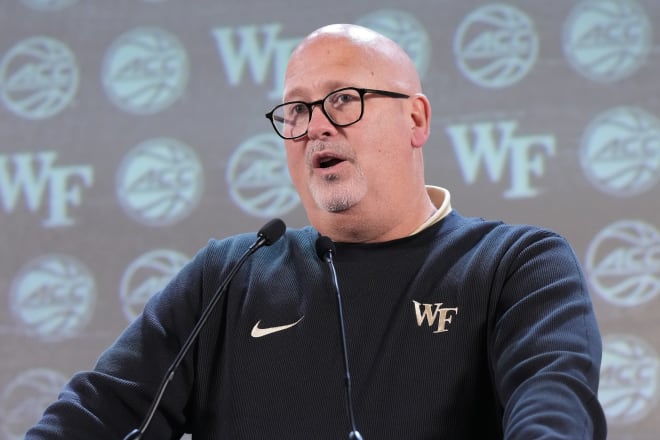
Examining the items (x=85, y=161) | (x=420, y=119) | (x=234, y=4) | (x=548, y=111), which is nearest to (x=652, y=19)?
(x=548, y=111)

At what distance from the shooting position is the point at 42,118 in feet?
9.91

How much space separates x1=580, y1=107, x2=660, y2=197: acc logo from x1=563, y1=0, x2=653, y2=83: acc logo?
0.42ft

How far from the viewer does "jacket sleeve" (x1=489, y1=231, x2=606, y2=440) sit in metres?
1.27

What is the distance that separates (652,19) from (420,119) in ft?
3.46

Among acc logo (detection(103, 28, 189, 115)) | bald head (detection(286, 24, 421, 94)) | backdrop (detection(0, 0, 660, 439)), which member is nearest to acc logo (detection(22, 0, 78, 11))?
backdrop (detection(0, 0, 660, 439))

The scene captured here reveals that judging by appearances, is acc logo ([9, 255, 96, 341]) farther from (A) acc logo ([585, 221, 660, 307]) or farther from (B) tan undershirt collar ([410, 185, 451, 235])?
(A) acc logo ([585, 221, 660, 307])

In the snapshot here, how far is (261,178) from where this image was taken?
285 cm

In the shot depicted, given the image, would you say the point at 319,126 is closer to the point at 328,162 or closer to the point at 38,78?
the point at 328,162

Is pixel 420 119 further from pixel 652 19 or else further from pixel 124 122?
pixel 124 122

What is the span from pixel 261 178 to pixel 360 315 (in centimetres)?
121

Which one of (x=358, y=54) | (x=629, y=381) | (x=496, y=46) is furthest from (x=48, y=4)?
(x=629, y=381)

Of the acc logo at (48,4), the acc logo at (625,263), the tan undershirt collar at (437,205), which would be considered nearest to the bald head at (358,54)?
the tan undershirt collar at (437,205)

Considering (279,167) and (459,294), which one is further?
(279,167)

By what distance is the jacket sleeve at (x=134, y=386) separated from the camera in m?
1.64
